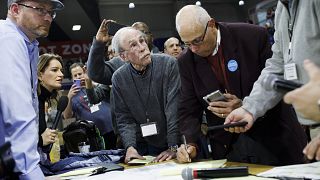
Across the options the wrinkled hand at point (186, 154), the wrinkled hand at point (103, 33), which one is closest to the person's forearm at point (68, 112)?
the wrinkled hand at point (103, 33)

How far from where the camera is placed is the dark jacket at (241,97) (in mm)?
2031

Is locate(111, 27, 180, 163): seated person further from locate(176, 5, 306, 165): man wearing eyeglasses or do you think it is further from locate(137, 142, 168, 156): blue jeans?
locate(176, 5, 306, 165): man wearing eyeglasses

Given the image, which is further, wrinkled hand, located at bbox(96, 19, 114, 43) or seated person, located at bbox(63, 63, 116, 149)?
seated person, located at bbox(63, 63, 116, 149)

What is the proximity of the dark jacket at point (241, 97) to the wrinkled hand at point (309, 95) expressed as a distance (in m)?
1.08

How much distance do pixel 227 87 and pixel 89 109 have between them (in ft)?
8.04

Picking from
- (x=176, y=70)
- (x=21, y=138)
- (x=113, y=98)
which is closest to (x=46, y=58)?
(x=113, y=98)

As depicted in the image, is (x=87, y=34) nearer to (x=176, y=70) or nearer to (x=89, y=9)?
(x=89, y=9)

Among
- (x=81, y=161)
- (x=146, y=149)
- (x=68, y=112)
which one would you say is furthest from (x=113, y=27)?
(x=68, y=112)

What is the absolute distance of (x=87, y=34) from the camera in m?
13.6

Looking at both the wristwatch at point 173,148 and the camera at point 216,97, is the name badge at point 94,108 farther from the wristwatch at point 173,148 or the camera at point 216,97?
the camera at point 216,97

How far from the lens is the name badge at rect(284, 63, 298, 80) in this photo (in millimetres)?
1635

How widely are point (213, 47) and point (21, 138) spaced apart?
111cm

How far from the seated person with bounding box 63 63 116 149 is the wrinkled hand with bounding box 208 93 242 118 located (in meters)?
1.93

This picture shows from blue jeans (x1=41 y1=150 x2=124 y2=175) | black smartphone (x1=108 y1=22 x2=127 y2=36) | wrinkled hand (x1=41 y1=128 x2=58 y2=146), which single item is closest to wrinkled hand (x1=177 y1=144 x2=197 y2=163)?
blue jeans (x1=41 y1=150 x2=124 y2=175)
